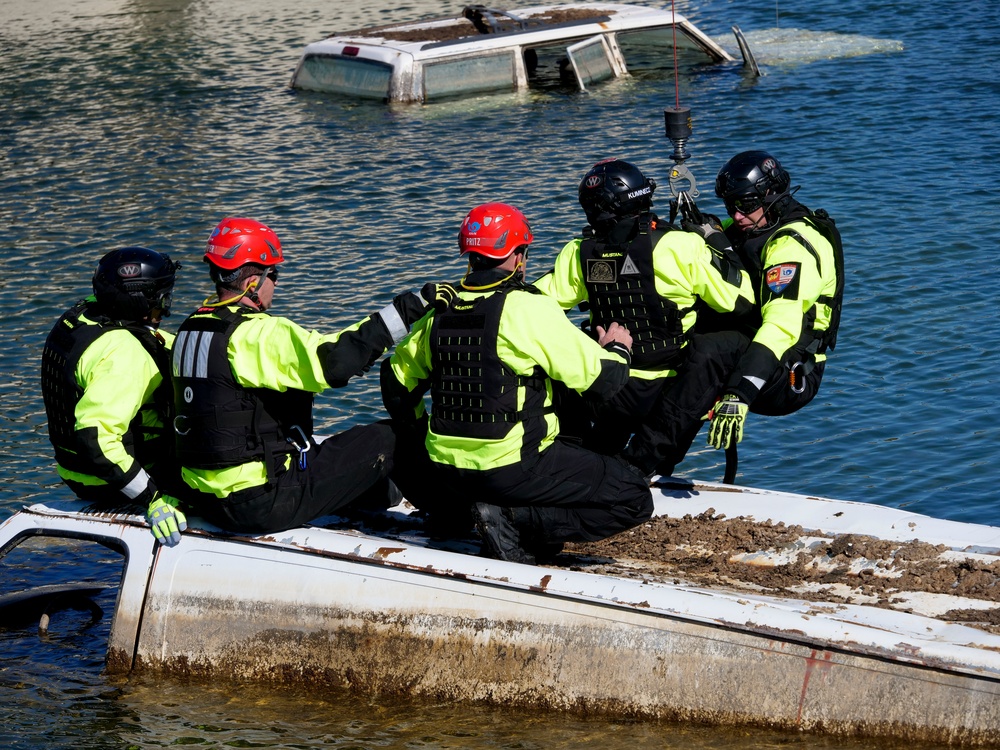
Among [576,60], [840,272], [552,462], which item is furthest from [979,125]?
[552,462]

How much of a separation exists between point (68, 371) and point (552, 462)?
237cm

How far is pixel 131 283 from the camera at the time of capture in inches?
253

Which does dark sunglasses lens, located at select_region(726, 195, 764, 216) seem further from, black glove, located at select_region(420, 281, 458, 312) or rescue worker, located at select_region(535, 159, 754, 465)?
black glove, located at select_region(420, 281, 458, 312)

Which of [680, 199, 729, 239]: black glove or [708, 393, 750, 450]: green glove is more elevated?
[680, 199, 729, 239]: black glove

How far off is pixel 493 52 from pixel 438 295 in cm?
1345

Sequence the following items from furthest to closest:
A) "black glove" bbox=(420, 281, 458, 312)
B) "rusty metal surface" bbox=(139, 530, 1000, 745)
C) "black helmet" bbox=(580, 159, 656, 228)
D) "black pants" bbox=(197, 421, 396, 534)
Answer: "black helmet" bbox=(580, 159, 656, 228)
"black pants" bbox=(197, 421, 396, 534)
"black glove" bbox=(420, 281, 458, 312)
"rusty metal surface" bbox=(139, 530, 1000, 745)

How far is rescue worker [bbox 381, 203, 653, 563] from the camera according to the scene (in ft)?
19.2

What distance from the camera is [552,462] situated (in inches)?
246

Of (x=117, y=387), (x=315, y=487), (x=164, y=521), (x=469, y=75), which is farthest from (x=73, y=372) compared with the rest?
(x=469, y=75)

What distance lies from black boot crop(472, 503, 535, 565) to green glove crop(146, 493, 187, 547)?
1419 mm

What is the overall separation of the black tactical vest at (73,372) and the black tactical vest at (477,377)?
57.9 inches

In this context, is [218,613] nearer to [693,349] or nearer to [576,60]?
[693,349]

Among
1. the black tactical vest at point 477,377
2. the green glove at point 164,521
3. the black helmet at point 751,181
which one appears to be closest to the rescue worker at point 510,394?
the black tactical vest at point 477,377

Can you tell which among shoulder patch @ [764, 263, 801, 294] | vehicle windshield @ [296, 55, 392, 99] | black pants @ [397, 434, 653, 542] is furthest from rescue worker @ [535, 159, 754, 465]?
vehicle windshield @ [296, 55, 392, 99]
